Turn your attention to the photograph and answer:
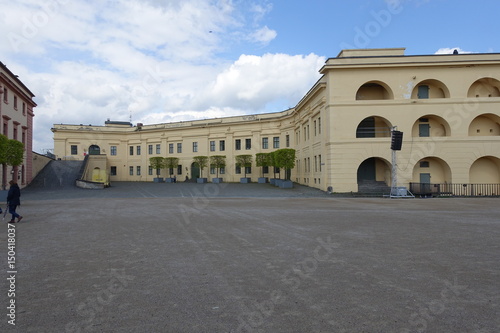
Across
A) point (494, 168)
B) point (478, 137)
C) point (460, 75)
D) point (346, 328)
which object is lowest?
point (346, 328)

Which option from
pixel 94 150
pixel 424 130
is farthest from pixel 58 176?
pixel 424 130

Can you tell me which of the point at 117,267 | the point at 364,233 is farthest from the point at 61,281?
the point at 364,233

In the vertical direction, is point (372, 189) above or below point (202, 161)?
below

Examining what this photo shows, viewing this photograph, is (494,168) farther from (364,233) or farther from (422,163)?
(364,233)

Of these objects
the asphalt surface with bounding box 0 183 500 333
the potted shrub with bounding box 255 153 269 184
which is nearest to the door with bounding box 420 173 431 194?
the potted shrub with bounding box 255 153 269 184

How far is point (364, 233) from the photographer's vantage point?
9.88 m

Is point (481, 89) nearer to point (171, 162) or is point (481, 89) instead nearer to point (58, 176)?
point (171, 162)

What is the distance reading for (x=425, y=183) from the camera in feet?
88.3

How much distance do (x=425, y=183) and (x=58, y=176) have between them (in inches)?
1493

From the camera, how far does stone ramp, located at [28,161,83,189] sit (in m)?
35.0

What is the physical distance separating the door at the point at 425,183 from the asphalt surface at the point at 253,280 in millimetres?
16710

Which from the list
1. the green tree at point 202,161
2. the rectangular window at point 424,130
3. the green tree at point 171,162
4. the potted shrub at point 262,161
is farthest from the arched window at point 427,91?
the green tree at point 171,162

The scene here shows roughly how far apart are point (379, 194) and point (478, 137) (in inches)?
378

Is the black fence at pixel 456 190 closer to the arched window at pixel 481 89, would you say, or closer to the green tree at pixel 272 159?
the arched window at pixel 481 89
